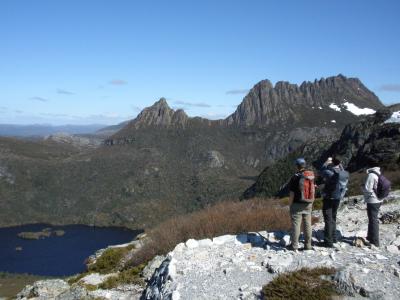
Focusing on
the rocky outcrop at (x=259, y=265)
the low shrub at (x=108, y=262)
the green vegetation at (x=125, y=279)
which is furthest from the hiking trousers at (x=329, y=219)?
the low shrub at (x=108, y=262)

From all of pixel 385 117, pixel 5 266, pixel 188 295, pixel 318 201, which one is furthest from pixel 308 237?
pixel 5 266

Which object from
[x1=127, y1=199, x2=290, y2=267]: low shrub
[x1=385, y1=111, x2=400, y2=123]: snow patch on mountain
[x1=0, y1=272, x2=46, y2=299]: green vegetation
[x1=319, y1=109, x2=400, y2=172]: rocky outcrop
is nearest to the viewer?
[x1=127, y1=199, x2=290, y2=267]: low shrub

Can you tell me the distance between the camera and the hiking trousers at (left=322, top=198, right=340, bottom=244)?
12211 millimetres

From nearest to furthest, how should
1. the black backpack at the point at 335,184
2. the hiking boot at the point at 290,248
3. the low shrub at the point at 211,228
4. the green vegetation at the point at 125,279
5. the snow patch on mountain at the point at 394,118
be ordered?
the hiking boot at the point at 290,248 → the black backpack at the point at 335,184 → the green vegetation at the point at 125,279 → the low shrub at the point at 211,228 → the snow patch on mountain at the point at 394,118

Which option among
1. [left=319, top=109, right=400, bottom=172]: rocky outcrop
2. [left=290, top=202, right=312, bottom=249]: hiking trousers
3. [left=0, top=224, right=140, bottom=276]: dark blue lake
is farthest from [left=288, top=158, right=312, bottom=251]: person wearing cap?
[left=0, top=224, right=140, bottom=276]: dark blue lake

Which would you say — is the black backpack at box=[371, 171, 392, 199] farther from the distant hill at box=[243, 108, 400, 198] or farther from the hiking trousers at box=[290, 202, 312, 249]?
the distant hill at box=[243, 108, 400, 198]

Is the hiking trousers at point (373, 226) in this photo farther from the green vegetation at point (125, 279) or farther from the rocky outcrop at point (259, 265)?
the green vegetation at point (125, 279)

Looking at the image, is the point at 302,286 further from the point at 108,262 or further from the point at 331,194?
the point at 108,262

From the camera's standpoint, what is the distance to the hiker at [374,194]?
12305 millimetres

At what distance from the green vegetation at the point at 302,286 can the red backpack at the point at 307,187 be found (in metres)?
2.05

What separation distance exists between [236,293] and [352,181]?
88.4 feet

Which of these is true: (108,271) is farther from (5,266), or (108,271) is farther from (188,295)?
(5,266)

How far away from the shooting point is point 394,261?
1096 centimetres

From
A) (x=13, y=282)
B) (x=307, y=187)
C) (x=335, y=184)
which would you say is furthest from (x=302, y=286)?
(x=13, y=282)
